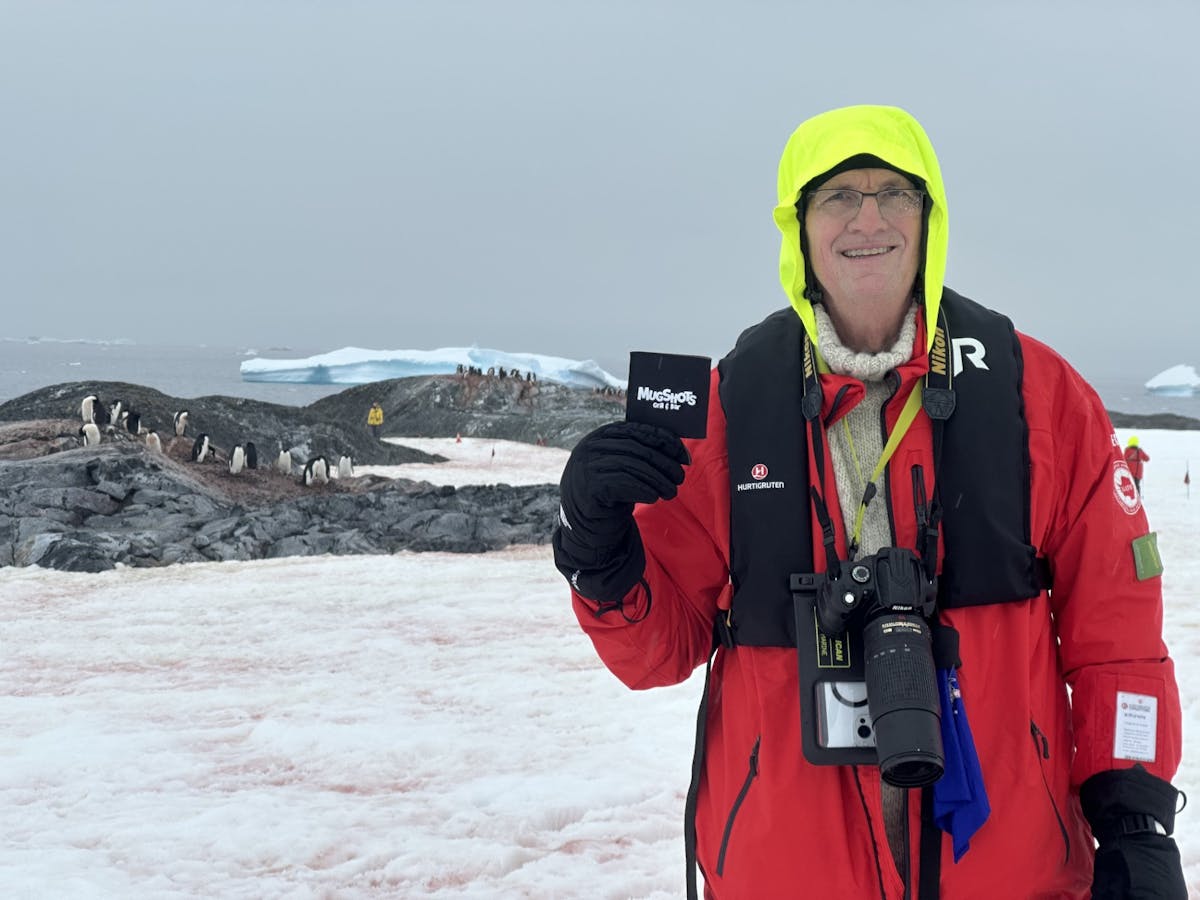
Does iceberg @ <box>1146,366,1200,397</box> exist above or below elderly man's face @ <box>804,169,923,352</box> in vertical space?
above

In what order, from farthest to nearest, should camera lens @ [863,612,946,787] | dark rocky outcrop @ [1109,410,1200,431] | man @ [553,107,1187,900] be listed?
dark rocky outcrop @ [1109,410,1200,431]
man @ [553,107,1187,900]
camera lens @ [863,612,946,787]

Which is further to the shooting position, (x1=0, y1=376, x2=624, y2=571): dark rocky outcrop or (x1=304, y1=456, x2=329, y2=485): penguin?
(x1=304, y1=456, x2=329, y2=485): penguin

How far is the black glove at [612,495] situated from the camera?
173cm

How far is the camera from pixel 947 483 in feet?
5.82

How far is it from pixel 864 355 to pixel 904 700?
62 centimetres

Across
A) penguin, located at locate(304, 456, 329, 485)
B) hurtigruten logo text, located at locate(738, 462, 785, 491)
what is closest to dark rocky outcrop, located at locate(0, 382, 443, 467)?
penguin, located at locate(304, 456, 329, 485)

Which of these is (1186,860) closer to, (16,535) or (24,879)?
(24,879)

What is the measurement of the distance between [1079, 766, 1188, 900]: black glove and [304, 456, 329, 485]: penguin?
1442 cm

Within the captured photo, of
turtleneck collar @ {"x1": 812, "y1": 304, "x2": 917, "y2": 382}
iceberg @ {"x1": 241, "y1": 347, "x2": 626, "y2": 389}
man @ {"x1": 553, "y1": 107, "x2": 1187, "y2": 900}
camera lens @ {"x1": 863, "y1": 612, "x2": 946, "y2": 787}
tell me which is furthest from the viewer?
iceberg @ {"x1": 241, "y1": 347, "x2": 626, "y2": 389}

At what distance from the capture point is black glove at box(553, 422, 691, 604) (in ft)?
5.68

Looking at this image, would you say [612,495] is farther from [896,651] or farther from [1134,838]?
[1134,838]

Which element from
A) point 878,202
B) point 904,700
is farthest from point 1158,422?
point 904,700

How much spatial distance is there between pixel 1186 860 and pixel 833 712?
2296mm

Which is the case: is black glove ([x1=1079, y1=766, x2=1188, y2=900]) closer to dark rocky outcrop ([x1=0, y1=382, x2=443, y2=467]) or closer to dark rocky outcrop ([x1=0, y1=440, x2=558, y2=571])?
dark rocky outcrop ([x1=0, y1=440, x2=558, y2=571])
